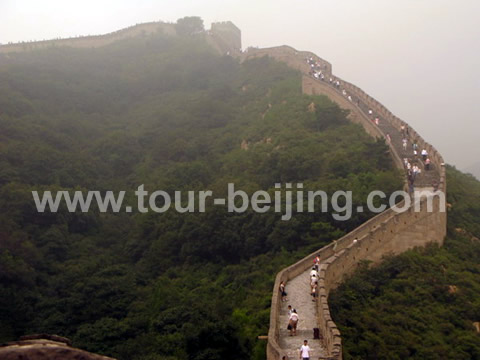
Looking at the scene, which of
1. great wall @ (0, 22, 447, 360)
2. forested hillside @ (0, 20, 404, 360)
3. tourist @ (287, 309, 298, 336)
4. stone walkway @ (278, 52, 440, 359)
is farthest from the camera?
forested hillside @ (0, 20, 404, 360)

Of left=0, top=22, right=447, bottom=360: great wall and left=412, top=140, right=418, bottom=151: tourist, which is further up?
left=412, top=140, right=418, bottom=151: tourist

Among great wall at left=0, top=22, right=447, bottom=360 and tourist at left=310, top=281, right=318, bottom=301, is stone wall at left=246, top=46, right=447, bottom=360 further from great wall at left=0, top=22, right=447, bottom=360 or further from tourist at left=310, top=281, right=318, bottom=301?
tourist at left=310, top=281, right=318, bottom=301

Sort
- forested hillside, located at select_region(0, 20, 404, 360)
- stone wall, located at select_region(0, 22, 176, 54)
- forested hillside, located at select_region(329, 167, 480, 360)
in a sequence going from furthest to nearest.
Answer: stone wall, located at select_region(0, 22, 176, 54), forested hillside, located at select_region(0, 20, 404, 360), forested hillside, located at select_region(329, 167, 480, 360)

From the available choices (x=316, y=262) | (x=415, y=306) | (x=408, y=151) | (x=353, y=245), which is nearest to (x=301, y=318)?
(x=316, y=262)

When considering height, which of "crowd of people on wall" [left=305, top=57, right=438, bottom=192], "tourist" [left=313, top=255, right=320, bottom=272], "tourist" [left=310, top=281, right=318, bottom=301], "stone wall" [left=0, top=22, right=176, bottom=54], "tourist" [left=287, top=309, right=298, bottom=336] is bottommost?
"tourist" [left=287, top=309, right=298, bottom=336]

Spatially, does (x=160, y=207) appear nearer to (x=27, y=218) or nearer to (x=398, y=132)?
(x=27, y=218)

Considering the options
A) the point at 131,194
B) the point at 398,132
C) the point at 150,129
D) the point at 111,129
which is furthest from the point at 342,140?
the point at 111,129

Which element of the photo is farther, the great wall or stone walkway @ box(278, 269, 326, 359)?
the great wall

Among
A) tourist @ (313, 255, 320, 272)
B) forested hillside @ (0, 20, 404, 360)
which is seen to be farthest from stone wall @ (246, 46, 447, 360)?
forested hillside @ (0, 20, 404, 360)
